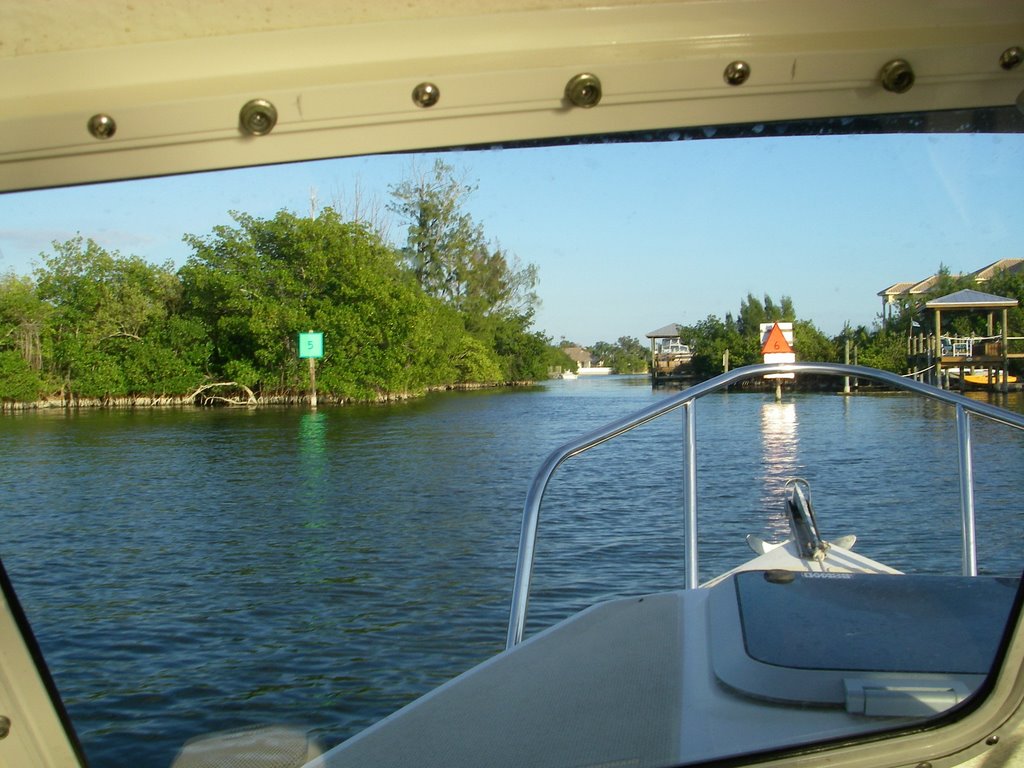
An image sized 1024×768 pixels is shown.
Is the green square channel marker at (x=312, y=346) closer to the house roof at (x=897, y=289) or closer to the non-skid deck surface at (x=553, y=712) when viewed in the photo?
the non-skid deck surface at (x=553, y=712)

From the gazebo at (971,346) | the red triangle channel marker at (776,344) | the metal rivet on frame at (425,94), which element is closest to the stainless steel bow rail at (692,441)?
the red triangle channel marker at (776,344)

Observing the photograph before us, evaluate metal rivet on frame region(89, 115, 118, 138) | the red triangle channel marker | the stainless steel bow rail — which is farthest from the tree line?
the red triangle channel marker

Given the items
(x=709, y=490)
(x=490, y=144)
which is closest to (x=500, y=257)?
(x=490, y=144)

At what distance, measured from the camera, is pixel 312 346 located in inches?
100

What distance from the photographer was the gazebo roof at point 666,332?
1871 millimetres

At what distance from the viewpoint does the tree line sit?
1.24 m

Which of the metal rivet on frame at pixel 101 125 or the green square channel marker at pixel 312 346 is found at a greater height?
the metal rivet on frame at pixel 101 125

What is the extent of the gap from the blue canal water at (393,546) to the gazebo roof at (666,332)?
1.31ft

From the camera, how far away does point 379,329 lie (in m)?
2.37

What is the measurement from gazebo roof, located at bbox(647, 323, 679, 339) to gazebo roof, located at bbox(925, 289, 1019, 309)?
0.59 metres

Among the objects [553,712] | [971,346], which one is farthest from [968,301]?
[553,712]

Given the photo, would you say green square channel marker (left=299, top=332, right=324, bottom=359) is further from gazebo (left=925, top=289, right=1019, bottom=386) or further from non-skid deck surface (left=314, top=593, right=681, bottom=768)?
gazebo (left=925, top=289, right=1019, bottom=386)

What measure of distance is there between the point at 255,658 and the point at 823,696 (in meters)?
5.84

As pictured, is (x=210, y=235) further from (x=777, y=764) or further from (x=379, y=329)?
(x=379, y=329)
